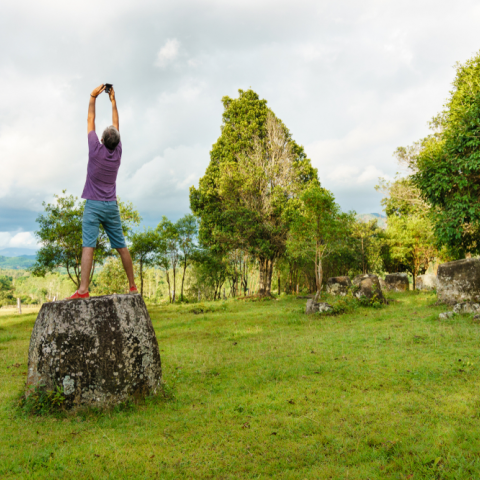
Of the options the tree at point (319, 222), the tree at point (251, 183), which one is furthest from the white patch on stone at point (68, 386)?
the tree at point (251, 183)

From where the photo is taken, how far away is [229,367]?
7.02 metres

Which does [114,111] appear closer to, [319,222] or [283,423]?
[283,423]

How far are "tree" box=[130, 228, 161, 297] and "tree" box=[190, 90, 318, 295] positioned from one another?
4785 mm

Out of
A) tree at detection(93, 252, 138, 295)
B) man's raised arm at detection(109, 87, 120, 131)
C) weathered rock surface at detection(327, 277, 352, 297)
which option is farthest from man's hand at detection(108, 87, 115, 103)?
tree at detection(93, 252, 138, 295)

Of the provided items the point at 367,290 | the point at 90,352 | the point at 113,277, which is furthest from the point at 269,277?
the point at 113,277

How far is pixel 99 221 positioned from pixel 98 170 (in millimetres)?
835

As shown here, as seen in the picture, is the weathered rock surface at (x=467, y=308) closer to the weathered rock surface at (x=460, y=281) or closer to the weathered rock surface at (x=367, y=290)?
the weathered rock surface at (x=460, y=281)

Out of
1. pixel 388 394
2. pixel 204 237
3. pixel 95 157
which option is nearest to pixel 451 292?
pixel 388 394

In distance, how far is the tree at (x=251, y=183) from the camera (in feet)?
80.4

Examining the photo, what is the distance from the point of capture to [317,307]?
14.4 metres

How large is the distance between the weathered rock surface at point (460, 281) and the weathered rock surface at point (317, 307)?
4426mm

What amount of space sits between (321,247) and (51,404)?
14006 millimetres

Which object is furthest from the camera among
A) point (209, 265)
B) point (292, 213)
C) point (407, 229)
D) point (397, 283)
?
point (209, 265)

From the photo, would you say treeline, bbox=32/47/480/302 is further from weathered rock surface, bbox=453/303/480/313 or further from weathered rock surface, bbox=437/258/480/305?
Answer: weathered rock surface, bbox=453/303/480/313
